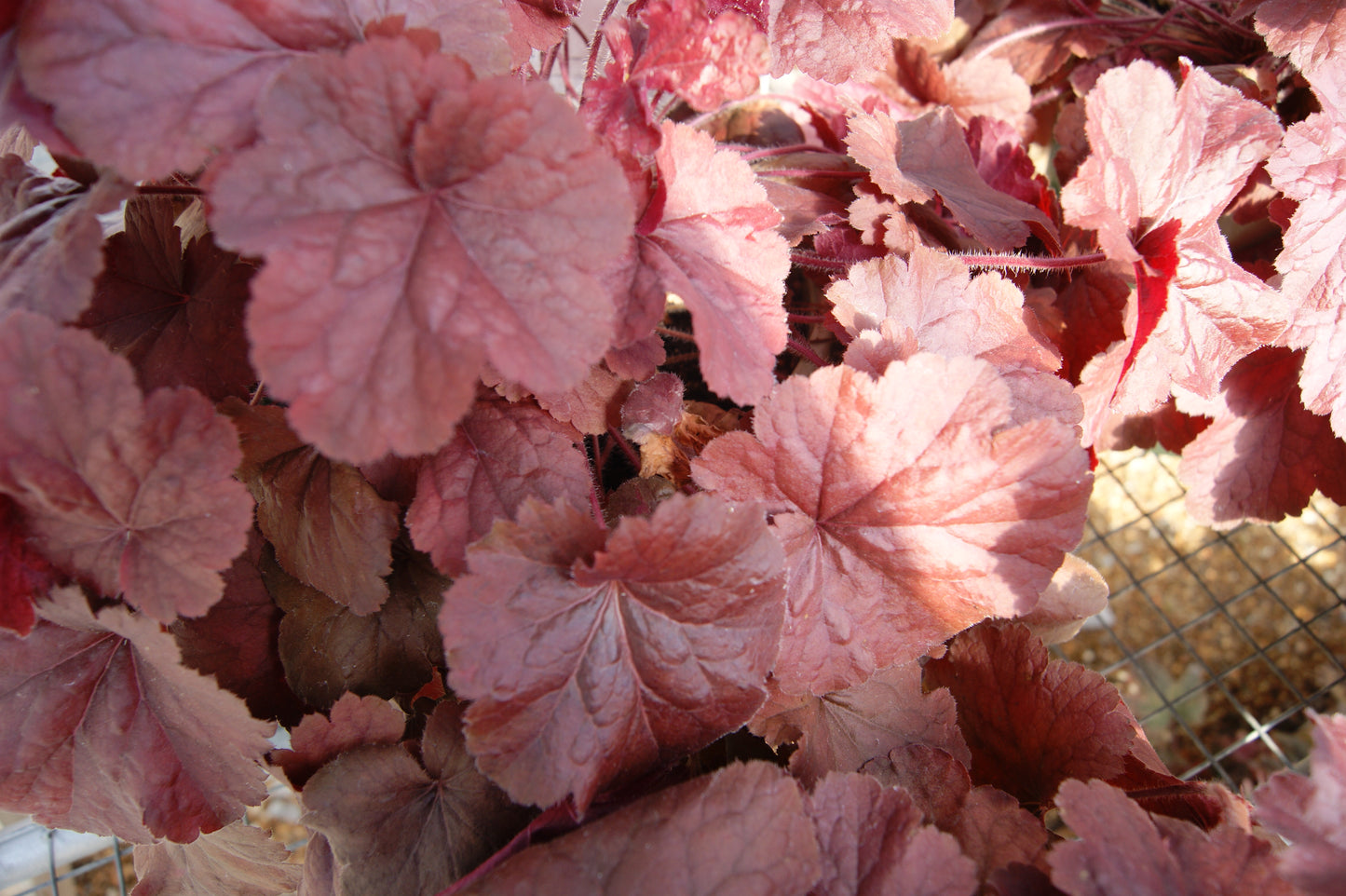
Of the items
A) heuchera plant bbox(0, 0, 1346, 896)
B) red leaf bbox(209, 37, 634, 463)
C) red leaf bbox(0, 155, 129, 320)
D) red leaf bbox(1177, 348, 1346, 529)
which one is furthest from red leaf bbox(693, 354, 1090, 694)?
red leaf bbox(1177, 348, 1346, 529)

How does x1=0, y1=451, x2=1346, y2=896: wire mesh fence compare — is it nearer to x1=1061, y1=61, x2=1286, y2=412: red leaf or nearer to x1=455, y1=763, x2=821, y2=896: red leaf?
x1=1061, y1=61, x2=1286, y2=412: red leaf

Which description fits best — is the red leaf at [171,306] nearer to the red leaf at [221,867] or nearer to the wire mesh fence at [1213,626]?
the red leaf at [221,867]

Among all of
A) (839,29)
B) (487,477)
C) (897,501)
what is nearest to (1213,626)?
(897,501)

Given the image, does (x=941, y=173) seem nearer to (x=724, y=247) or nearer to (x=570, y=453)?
(x=724, y=247)

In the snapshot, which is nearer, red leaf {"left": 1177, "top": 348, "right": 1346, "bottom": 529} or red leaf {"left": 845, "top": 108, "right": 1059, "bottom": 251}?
red leaf {"left": 845, "top": 108, "right": 1059, "bottom": 251}

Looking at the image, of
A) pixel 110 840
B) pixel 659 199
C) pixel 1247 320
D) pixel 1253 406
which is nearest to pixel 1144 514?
pixel 1253 406

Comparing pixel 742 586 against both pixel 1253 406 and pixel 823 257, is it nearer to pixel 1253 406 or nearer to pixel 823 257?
pixel 823 257
